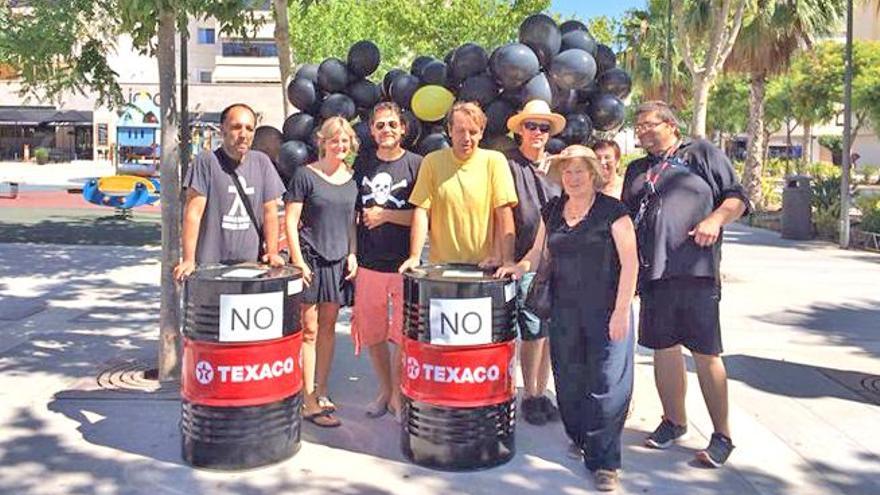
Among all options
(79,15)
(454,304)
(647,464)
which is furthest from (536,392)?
(79,15)

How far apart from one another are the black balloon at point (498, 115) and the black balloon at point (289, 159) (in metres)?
1.65

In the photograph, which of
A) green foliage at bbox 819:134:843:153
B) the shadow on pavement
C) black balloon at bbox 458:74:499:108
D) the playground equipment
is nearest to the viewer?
black balloon at bbox 458:74:499:108

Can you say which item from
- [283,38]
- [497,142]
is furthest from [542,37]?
[283,38]

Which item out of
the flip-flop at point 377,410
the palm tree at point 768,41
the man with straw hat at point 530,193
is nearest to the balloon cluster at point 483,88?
the man with straw hat at point 530,193

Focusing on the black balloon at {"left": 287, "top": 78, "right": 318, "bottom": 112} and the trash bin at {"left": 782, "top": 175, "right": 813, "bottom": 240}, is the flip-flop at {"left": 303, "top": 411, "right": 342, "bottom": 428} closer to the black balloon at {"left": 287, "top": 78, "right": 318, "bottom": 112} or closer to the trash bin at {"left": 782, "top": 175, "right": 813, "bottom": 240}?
the black balloon at {"left": 287, "top": 78, "right": 318, "bottom": 112}

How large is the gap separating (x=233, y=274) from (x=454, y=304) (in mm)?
1105

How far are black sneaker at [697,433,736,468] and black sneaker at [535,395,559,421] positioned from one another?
0.95m

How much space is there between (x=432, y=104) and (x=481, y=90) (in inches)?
16.7

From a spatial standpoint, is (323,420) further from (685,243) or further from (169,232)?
(685,243)

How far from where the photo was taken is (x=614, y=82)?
300 inches

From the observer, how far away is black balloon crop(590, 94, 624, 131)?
24.8 ft

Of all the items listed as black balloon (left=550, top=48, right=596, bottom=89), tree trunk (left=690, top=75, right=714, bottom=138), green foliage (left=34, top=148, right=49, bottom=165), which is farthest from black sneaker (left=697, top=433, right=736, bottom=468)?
green foliage (left=34, top=148, right=49, bottom=165)

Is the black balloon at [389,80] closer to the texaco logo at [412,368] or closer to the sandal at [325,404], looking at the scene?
the sandal at [325,404]

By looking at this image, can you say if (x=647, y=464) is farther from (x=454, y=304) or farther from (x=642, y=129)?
(x=642, y=129)
